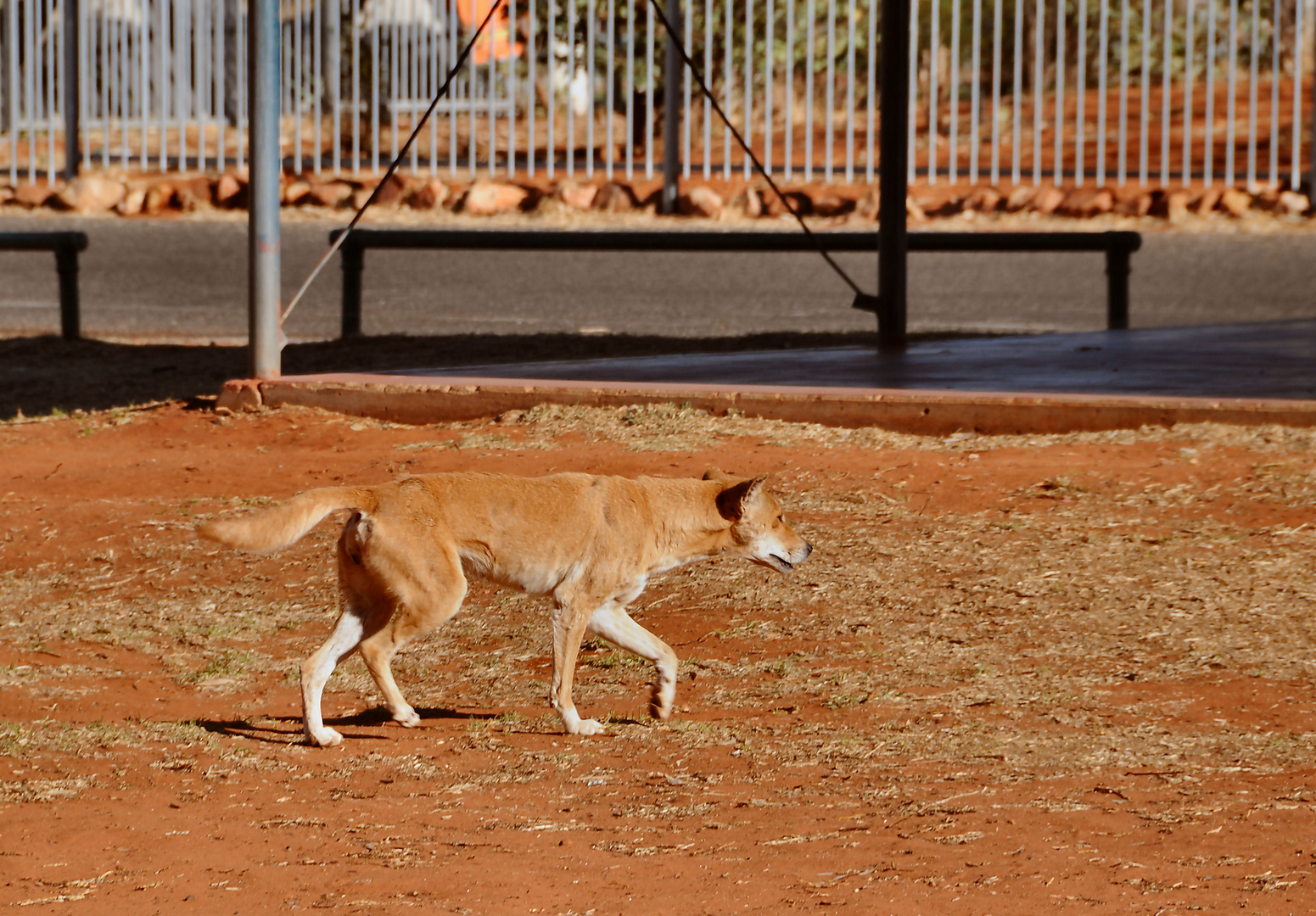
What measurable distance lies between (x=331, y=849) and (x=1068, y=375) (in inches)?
276

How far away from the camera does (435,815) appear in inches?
186

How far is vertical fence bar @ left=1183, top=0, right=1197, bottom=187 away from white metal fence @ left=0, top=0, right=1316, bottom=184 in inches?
1.7

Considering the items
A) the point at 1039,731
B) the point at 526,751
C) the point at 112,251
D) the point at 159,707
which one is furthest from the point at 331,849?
the point at 112,251

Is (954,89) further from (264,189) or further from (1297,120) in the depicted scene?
(264,189)

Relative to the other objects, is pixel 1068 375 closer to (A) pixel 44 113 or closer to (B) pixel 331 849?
(B) pixel 331 849

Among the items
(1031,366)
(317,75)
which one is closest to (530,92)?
(317,75)

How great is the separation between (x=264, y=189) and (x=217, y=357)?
4.37 m

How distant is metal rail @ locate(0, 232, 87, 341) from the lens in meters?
15.0

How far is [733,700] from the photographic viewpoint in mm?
6023

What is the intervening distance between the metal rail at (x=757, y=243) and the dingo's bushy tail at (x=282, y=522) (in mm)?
8214

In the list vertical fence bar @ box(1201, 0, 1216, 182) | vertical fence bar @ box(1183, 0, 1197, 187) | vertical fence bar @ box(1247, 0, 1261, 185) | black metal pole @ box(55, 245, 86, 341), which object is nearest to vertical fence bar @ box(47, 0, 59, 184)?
black metal pole @ box(55, 245, 86, 341)

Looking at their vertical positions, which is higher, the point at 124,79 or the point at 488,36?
the point at 488,36

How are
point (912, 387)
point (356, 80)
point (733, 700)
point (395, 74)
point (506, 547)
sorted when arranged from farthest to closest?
1. point (356, 80)
2. point (395, 74)
3. point (912, 387)
4. point (733, 700)
5. point (506, 547)

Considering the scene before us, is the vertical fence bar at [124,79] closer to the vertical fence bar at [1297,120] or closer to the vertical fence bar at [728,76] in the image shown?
the vertical fence bar at [728,76]
